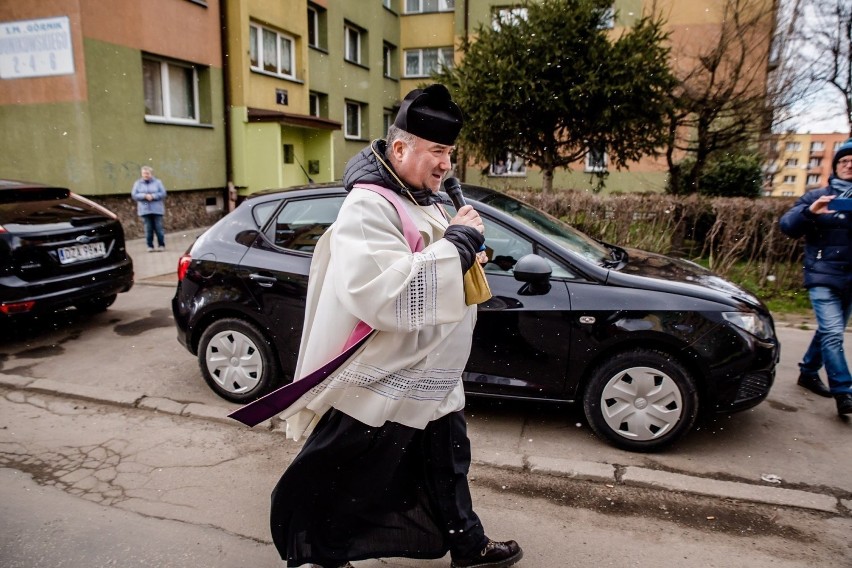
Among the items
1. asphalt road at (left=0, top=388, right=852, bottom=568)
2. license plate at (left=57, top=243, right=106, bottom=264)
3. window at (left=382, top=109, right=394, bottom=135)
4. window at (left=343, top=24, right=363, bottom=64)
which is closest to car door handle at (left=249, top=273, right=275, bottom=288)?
asphalt road at (left=0, top=388, right=852, bottom=568)

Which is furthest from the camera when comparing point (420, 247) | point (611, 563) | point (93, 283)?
point (93, 283)

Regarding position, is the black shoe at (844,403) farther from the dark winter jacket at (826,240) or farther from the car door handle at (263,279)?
the car door handle at (263,279)

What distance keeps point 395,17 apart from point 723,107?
56.0 ft

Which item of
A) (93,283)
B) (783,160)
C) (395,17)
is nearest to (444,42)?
(395,17)

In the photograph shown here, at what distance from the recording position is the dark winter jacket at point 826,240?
4.28 meters

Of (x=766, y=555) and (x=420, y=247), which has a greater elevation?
(x=420, y=247)

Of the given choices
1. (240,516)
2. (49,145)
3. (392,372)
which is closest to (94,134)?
(49,145)

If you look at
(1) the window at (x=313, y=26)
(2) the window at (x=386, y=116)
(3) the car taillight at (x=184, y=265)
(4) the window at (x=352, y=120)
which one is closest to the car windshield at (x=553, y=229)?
(3) the car taillight at (x=184, y=265)

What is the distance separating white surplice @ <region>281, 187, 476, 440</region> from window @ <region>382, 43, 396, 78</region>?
25550 mm

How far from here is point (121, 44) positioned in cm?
1262

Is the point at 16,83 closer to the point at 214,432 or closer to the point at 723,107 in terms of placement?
the point at 214,432

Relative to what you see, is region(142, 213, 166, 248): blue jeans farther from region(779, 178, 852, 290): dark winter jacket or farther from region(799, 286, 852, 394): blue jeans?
region(799, 286, 852, 394): blue jeans

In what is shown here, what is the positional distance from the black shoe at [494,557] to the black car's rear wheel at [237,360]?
2340 millimetres

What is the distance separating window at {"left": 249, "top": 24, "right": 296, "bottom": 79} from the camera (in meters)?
17.0
